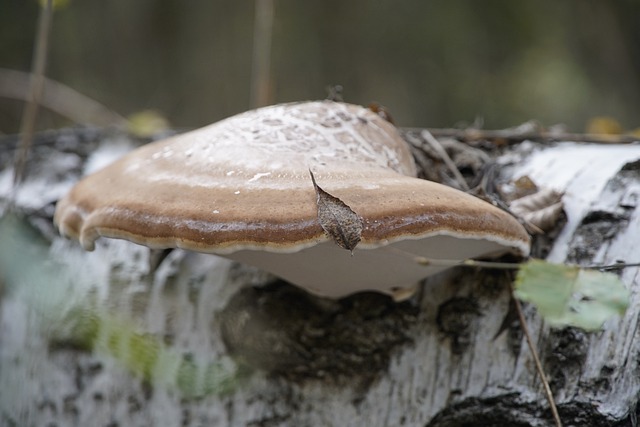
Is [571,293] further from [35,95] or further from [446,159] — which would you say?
[35,95]

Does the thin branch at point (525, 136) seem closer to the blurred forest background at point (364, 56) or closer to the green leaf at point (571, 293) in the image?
the green leaf at point (571, 293)

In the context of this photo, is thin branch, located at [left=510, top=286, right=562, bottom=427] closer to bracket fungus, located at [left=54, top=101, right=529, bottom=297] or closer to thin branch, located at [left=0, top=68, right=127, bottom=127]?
bracket fungus, located at [left=54, top=101, right=529, bottom=297]

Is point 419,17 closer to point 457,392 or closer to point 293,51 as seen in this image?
point 293,51

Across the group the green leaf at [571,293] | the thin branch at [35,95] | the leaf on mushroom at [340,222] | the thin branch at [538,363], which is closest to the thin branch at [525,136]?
the thin branch at [538,363]

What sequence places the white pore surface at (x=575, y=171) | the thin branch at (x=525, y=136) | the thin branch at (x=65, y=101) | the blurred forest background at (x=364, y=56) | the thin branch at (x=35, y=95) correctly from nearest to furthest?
the white pore surface at (x=575, y=171)
the thin branch at (x=525, y=136)
the thin branch at (x=35, y=95)
the thin branch at (x=65, y=101)
the blurred forest background at (x=364, y=56)

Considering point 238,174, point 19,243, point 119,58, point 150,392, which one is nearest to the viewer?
point 238,174

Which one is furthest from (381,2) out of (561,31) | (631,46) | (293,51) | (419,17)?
(631,46)

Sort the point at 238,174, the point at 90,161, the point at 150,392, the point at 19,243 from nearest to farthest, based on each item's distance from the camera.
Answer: the point at 238,174 → the point at 150,392 → the point at 19,243 → the point at 90,161
